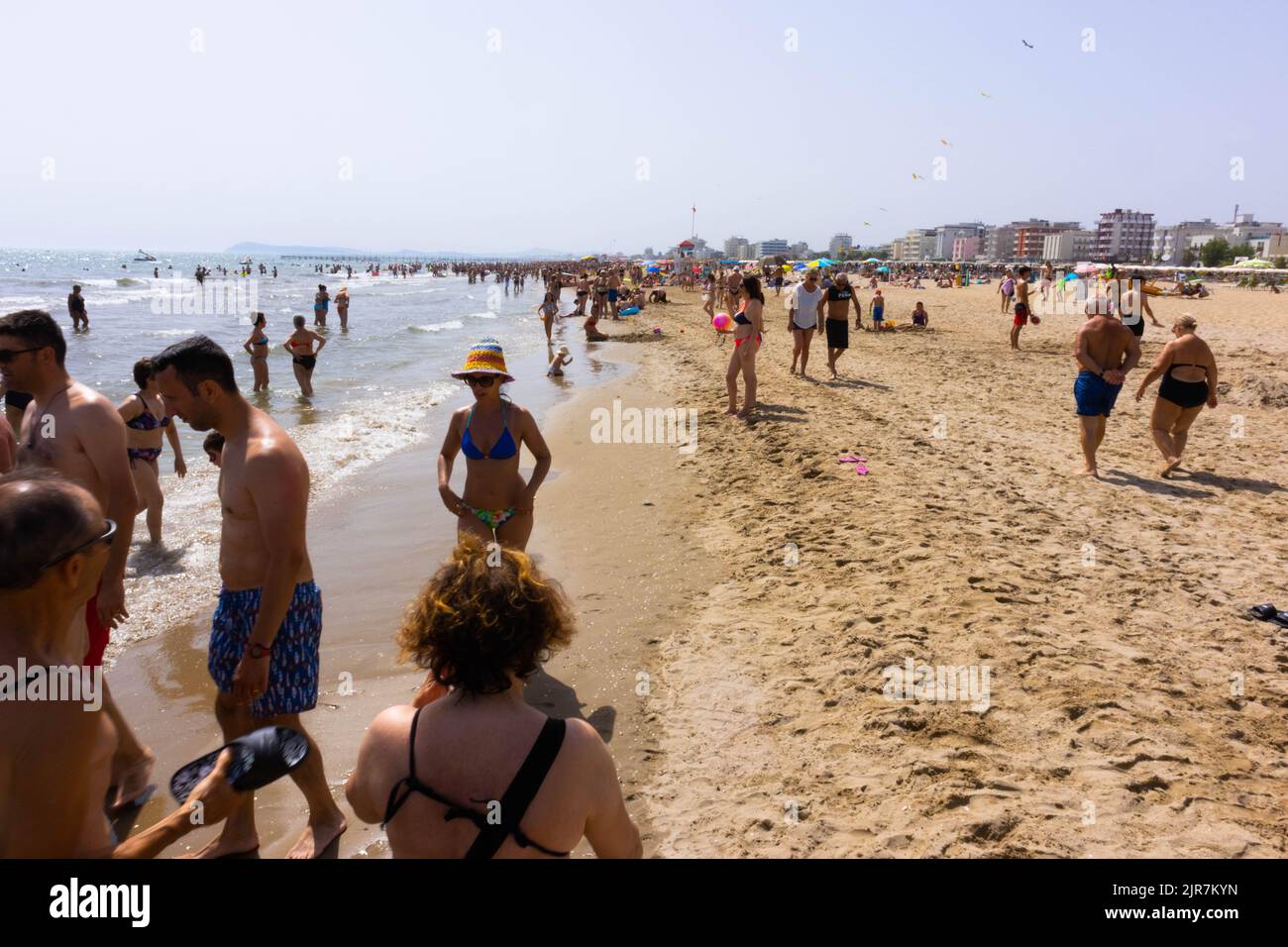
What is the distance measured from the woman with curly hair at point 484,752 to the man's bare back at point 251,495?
1.28 m

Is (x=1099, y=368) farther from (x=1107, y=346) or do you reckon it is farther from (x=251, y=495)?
(x=251, y=495)

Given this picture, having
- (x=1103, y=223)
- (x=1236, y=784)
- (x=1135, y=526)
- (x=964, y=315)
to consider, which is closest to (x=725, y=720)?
(x=1236, y=784)

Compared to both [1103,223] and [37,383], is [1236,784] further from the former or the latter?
[1103,223]

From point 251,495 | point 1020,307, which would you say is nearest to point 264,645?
point 251,495

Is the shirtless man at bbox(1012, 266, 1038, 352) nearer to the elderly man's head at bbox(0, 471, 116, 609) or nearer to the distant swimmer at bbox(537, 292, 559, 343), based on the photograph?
the distant swimmer at bbox(537, 292, 559, 343)

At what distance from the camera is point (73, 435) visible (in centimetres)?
320

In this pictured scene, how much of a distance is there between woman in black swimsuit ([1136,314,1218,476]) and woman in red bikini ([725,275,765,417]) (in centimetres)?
427

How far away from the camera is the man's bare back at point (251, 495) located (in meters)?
2.81

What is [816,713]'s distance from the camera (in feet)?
12.6

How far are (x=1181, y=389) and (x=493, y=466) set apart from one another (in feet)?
22.8

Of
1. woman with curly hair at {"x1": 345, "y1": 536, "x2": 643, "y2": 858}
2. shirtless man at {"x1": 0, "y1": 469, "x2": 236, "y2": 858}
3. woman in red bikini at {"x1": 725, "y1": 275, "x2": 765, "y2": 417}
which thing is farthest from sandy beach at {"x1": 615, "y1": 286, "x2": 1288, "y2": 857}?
shirtless man at {"x1": 0, "y1": 469, "x2": 236, "y2": 858}

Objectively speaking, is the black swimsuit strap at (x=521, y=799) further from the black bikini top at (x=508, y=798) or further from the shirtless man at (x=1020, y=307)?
the shirtless man at (x=1020, y=307)
